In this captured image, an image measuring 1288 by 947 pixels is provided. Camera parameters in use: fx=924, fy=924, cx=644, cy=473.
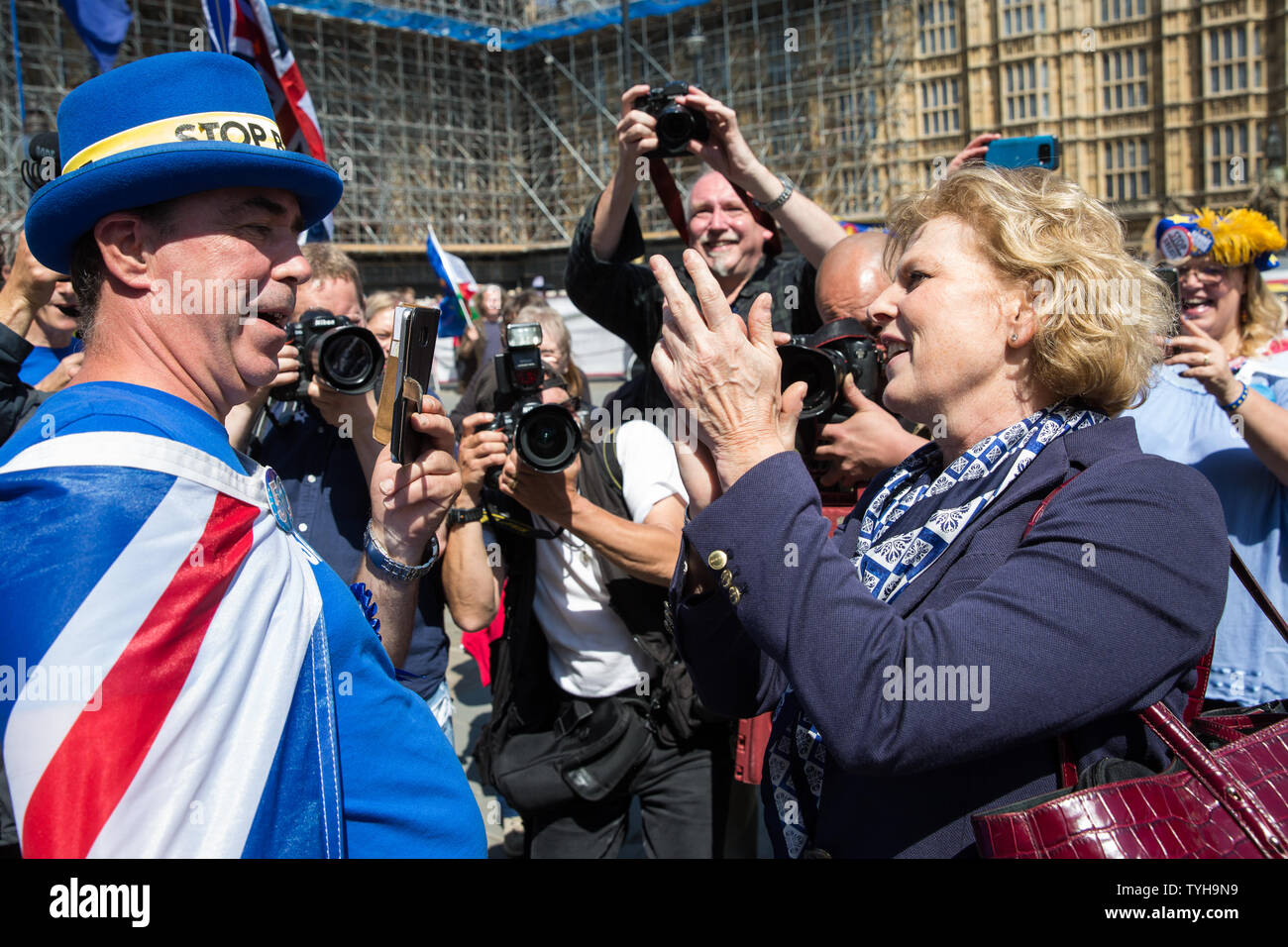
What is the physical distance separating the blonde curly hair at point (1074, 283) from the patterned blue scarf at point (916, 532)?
66 millimetres

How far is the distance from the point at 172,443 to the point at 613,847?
5.87ft

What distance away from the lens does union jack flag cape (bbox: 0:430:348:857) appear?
2.93 feet

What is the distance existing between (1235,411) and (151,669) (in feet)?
8.25

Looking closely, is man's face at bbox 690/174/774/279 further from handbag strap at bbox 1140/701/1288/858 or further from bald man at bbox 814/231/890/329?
handbag strap at bbox 1140/701/1288/858

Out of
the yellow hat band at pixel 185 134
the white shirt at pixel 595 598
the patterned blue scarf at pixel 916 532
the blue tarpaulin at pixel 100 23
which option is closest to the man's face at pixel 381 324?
the white shirt at pixel 595 598

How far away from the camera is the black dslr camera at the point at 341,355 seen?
2.24 meters

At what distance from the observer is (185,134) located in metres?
1.20

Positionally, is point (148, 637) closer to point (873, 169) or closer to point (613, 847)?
point (613, 847)

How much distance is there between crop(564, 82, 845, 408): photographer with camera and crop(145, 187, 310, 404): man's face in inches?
58.0

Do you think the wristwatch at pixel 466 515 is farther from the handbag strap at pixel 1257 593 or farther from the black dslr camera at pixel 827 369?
the handbag strap at pixel 1257 593

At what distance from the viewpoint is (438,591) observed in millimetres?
2629

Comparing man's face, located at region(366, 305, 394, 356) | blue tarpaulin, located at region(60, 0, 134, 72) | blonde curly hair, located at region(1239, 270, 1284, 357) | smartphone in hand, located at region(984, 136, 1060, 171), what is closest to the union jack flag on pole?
man's face, located at region(366, 305, 394, 356)

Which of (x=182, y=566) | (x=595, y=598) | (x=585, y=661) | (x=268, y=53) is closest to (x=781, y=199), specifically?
(x=595, y=598)
